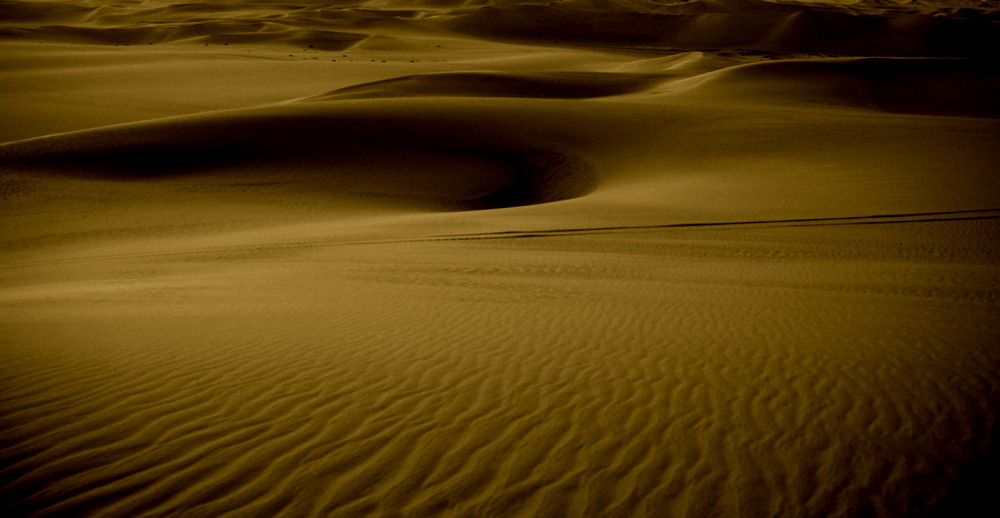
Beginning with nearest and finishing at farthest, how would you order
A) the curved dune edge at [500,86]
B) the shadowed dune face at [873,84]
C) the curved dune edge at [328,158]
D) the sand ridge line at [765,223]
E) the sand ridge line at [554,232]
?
1. the sand ridge line at [554,232]
2. the sand ridge line at [765,223]
3. the curved dune edge at [328,158]
4. the shadowed dune face at [873,84]
5. the curved dune edge at [500,86]

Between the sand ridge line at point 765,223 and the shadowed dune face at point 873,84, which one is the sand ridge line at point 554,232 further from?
the shadowed dune face at point 873,84

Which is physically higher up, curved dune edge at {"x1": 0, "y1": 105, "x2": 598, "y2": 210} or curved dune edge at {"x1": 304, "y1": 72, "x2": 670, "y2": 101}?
curved dune edge at {"x1": 304, "y1": 72, "x2": 670, "y2": 101}

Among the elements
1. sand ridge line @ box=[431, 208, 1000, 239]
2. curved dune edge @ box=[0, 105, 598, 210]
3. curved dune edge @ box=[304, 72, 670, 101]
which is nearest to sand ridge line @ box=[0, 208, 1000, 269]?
sand ridge line @ box=[431, 208, 1000, 239]

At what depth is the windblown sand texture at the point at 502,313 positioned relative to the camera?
3.31 m

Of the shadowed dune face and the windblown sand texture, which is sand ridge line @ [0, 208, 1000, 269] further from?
the shadowed dune face

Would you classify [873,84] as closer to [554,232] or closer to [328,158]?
[328,158]

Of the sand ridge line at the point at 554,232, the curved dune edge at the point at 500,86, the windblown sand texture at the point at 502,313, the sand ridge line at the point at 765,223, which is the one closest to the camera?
the windblown sand texture at the point at 502,313

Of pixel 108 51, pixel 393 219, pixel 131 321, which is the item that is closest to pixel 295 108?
pixel 393 219

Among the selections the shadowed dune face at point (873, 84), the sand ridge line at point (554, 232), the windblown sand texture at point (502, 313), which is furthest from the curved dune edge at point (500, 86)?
the sand ridge line at point (554, 232)

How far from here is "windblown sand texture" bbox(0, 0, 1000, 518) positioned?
3.31 m

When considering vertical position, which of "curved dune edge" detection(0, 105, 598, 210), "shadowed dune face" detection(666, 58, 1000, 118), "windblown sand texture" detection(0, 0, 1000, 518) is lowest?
"windblown sand texture" detection(0, 0, 1000, 518)

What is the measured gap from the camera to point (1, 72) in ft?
98.3

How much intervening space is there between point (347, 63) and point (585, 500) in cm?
→ 3726

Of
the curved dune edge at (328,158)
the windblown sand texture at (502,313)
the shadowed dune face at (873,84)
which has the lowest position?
the windblown sand texture at (502,313)
